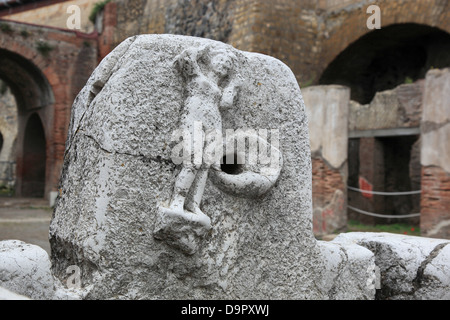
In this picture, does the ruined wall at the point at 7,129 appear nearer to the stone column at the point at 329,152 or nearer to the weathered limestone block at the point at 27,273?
the stone column at the point at 329,152

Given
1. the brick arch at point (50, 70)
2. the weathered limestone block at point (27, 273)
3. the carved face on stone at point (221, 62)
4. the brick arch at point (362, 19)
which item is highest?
the brick arch at point (362, 19)

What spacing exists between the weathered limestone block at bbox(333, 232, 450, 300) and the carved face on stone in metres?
1.24

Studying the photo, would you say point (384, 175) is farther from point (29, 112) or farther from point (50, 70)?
point (29, 112)

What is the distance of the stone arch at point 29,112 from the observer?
11.9 m

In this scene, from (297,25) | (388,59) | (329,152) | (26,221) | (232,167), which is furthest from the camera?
(388,59)

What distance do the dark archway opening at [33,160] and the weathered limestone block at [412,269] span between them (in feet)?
39.2

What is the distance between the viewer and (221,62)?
207cm

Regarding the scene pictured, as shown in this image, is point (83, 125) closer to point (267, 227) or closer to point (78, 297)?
point (78, 297)

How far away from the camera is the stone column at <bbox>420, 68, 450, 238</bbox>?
6.29 metres

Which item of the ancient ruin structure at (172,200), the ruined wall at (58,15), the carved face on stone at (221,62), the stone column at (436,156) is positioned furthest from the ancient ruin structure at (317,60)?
the carved face on stone at (221,62)

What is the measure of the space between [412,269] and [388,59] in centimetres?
1093

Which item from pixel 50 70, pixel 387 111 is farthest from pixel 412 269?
pixel 50 70
